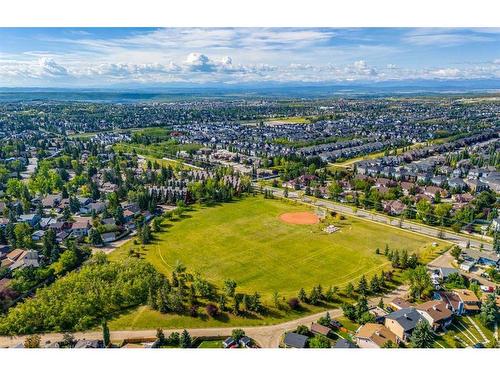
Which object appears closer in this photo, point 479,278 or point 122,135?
point 479,278

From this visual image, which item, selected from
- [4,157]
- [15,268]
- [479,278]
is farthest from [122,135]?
[479,278]

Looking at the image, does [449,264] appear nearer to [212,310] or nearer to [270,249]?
[270,249]

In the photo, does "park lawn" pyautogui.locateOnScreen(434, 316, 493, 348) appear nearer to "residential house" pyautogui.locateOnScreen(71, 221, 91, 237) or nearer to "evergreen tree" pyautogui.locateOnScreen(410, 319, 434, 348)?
"evergreen tree" pyautogui.locateOnScreen(410, 319, 434, 348)

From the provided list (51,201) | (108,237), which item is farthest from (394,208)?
(51,201)

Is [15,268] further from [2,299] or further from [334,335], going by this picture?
[334,335]

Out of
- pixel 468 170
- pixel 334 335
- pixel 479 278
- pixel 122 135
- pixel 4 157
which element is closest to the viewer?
pixel 334 335

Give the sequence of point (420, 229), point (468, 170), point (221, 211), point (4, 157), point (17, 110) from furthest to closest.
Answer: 1. point (17, 110)
2. point (4, 157)
3. point (468, 170)
4. point (221, 211)
5. point (420, 229)

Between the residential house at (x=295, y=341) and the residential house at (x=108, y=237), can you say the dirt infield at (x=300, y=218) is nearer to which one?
the residential house at (x=108, y=237)

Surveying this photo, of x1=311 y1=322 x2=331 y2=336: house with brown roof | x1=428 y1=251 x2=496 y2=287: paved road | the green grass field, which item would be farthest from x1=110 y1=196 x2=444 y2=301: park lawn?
x1=311 y1=322 x2=331 y2=336: house with brown roof
